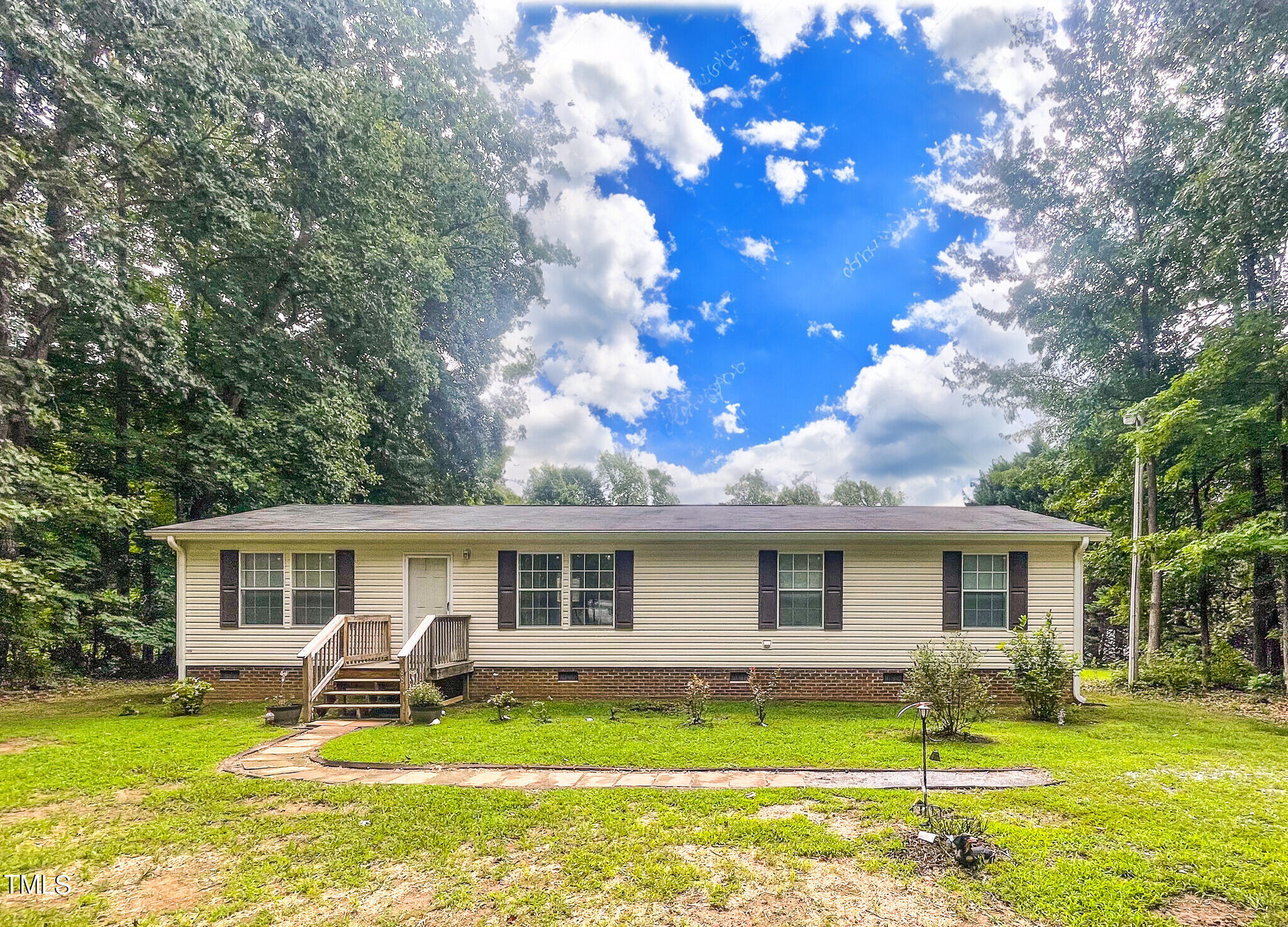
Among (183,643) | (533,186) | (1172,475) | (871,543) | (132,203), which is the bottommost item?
(183,643)

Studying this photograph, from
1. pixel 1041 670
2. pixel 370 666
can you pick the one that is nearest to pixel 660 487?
pixel 370 666

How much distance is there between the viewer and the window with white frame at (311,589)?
31.8 ft

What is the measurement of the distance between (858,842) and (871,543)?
6250mm

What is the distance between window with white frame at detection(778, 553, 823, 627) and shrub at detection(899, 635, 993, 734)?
2352mm

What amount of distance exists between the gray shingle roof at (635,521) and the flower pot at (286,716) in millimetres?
2658

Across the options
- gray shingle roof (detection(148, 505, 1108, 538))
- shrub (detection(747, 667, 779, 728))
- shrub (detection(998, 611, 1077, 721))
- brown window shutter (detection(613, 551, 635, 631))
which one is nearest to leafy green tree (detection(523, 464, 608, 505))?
gray shingle roof (detection(148, 505, 1108, 538))

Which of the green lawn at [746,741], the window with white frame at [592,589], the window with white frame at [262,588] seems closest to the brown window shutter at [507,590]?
the window with white frame at [592,589]

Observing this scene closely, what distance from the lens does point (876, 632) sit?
954 cm

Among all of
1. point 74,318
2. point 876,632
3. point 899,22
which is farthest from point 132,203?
point 876,632

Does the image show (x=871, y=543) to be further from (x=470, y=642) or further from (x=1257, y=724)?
(x=470, y=642)

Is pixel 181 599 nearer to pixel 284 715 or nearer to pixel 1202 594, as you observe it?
pixel 284 715

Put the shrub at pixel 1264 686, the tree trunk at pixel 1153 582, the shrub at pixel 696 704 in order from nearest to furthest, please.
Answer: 1. the shrub at pixel 696 704
2. the shrub at pixel 1264 686
3. the tree trunk at pixel 1153 582

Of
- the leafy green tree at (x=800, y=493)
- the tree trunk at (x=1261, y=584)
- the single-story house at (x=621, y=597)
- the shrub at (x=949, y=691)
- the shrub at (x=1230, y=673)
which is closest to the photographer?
the shrub at (x=949, y=691)

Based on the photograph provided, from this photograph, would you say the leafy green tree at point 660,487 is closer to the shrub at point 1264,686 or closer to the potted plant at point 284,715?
the shrub at point 1264,686
